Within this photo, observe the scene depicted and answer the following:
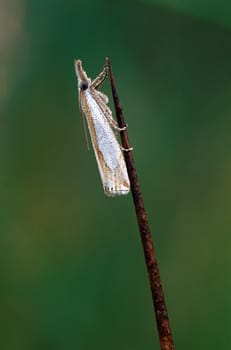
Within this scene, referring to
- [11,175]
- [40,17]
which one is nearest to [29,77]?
[40,17]

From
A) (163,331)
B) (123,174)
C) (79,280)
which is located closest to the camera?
(163,331)

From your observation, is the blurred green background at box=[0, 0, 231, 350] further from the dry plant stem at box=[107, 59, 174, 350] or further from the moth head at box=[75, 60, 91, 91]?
the dry plant stem at box=[107, 59, 174, 350]

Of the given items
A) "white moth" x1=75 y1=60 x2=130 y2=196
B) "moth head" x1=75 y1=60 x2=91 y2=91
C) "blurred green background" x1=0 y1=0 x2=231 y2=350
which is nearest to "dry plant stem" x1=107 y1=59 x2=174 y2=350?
"white moth" x1=75 y1=60 x2=130 y2=196

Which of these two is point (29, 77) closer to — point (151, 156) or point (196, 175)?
point (151, 156)

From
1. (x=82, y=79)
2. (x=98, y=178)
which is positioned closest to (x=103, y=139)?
(x=82, y=79)

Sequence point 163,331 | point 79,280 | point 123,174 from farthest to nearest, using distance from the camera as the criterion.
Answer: point 79,280
point 123,174
point 163,331

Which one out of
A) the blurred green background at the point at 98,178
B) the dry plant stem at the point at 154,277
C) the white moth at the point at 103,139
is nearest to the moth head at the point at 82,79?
the white moth at the point at 103,139

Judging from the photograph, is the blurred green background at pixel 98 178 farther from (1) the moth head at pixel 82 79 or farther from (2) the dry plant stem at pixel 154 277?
(2) the dry plant stem at pixel 154 277
